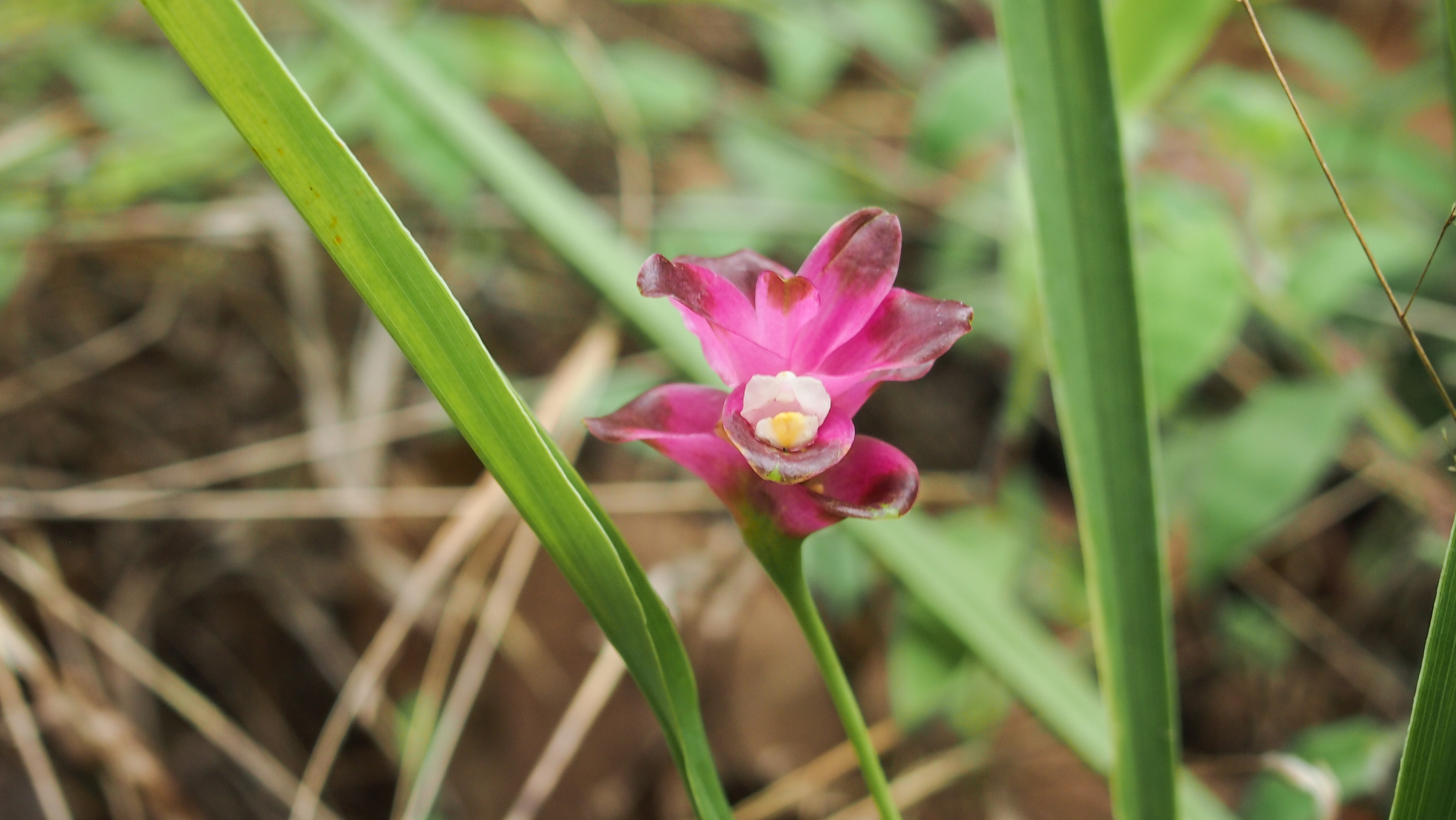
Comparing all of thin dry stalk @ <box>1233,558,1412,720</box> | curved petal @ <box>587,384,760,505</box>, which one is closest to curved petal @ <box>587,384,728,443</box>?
curved petal @ <box>587,384,760,505</box>

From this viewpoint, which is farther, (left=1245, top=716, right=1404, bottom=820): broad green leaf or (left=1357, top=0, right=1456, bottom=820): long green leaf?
(left=1245, top=716, right=1404, bottom=820): broad green leaf

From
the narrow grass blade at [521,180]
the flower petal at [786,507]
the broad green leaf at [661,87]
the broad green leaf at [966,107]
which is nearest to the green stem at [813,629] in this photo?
the flower petal at [786,507]

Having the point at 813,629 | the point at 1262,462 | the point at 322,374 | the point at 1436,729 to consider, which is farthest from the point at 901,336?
the point at 322,374

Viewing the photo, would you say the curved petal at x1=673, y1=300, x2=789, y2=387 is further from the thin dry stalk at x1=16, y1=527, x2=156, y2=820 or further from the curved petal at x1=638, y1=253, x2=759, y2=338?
the thin dry stalk at x1=16, y1=527, x2=156, y2=820

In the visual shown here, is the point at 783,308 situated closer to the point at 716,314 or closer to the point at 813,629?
the point at 716,314

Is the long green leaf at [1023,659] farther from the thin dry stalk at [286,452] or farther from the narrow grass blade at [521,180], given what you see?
the thin dry stalk at [286,452]

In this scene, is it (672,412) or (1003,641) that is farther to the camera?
(1003,641)

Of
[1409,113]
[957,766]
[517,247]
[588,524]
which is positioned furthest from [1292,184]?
[588,524]
